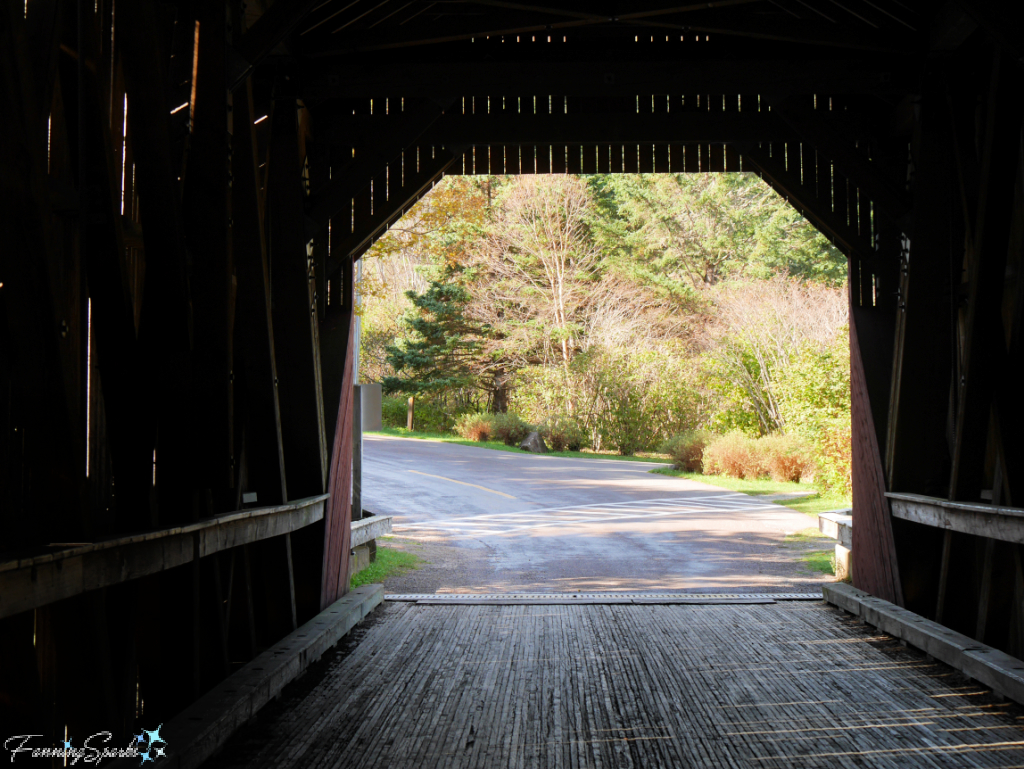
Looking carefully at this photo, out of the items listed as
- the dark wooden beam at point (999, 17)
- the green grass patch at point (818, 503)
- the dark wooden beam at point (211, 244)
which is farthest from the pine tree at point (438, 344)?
the dark wooden beam at point (999, 17)

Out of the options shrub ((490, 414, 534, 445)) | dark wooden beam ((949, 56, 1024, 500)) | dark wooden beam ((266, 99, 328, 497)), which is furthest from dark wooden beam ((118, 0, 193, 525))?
shrub ((490, 414, 534, 445))

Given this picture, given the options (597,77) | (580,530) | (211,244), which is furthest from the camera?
(580,530)

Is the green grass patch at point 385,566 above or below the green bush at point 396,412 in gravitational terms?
below

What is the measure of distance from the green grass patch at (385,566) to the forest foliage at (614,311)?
37.6 ft

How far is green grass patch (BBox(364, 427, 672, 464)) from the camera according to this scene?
2464cm

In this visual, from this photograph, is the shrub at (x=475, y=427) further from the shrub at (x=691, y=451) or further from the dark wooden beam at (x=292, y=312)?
the dark wooden beam at (x=292, y=312)

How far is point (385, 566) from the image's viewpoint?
974 centimetres

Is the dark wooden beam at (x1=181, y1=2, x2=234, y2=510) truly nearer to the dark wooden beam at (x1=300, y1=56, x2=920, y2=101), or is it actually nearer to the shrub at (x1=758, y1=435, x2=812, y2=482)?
the dark wooden beam at (x1=300, y1=56, x2=920, y2=101)

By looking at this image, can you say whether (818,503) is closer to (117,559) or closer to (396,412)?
(117,559)

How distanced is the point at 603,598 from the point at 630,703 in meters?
2.40

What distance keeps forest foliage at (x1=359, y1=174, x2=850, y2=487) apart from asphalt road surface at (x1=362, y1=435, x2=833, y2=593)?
3.81 m

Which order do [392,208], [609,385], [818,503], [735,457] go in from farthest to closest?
[609,385]
[735,457]
[818,503]
[392,208]

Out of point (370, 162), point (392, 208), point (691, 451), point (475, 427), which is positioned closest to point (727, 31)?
point (370, 162)

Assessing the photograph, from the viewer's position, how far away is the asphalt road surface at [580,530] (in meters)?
9.19
